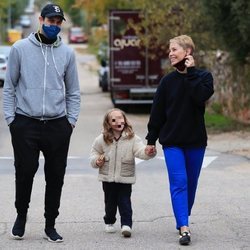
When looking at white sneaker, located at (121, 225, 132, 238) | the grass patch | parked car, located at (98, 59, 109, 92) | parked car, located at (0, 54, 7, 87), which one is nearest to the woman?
white sneaker, located at (121, 225, 132, 238)

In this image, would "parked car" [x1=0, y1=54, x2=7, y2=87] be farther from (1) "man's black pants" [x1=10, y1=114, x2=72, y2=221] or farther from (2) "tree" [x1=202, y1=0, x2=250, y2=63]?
(1) "man's black pants" [x1=10, y1=114, x2=72, y2=221]

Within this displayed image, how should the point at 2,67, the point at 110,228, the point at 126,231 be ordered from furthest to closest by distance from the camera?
1. the point at 2,67
2. the point at 110,228
3. the point at 126,231

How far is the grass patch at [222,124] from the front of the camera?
58.7ft

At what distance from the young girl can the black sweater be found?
0.28 meters

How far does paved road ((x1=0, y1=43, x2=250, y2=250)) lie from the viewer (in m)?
7.12

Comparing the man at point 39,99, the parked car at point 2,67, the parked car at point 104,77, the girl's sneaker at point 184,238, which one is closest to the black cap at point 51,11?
the man at point 39,99

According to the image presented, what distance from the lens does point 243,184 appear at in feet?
34.2

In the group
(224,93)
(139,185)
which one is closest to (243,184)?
(139,185)

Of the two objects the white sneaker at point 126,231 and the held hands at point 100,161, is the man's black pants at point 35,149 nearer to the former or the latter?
the held hands at point 100,161

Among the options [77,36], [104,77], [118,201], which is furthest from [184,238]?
[77,36]

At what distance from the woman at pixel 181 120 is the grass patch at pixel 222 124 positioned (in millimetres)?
10604

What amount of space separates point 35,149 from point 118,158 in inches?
33.5

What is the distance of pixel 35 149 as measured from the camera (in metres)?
6.88

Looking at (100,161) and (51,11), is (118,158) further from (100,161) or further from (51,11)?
(51,11)
